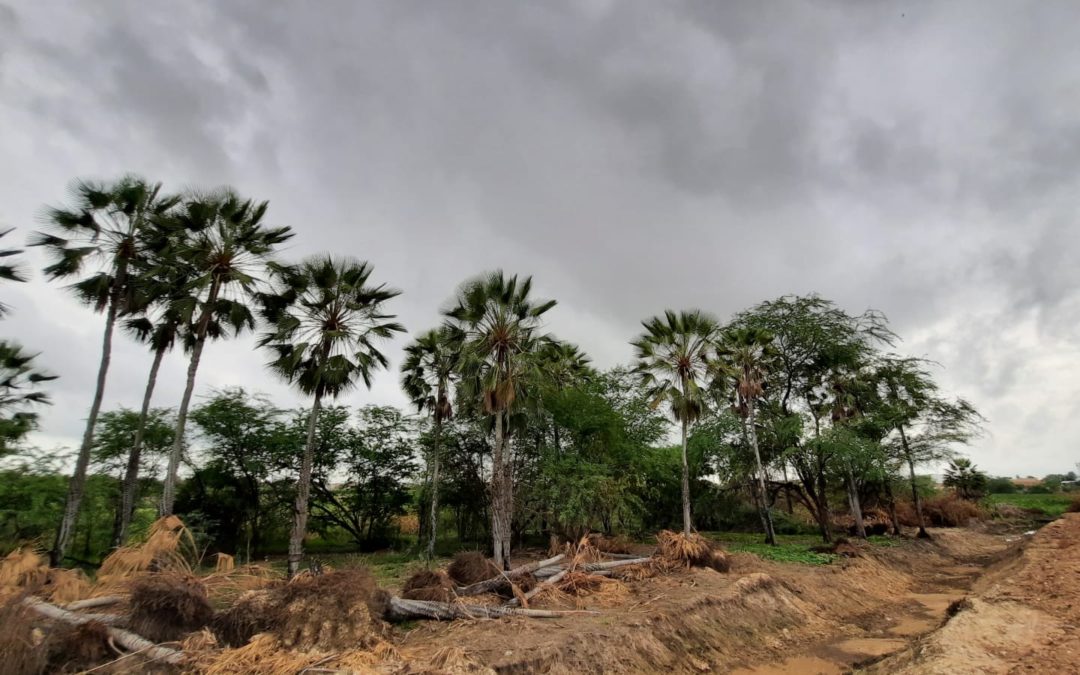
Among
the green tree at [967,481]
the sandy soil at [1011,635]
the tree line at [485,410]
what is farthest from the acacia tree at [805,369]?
the green tree at [967,481]

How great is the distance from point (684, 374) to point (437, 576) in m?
13.4

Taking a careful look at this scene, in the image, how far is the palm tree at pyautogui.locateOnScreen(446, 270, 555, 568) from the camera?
16969mm

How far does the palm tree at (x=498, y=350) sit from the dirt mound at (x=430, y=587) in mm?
7055

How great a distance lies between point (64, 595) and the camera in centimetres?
779

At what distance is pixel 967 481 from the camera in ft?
122

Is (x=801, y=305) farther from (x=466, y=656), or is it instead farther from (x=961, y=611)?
(x=466, y=656)

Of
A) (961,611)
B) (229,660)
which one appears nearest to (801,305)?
(961,611)

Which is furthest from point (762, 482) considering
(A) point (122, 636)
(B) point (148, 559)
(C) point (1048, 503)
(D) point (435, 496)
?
(C) point (1048, 503)

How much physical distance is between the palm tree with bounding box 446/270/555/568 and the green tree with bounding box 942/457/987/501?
120ft

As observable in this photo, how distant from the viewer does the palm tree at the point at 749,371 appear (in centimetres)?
2295

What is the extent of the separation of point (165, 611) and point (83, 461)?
11.7m

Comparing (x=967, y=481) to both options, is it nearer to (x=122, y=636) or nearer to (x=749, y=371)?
(x=749, y=371)

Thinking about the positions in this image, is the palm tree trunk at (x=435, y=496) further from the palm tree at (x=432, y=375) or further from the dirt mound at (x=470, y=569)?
the dirt mound at (x=470, y=569)

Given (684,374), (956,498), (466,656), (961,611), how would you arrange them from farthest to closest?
(956,498) < (684,374) < (961,611) < (466,656)
